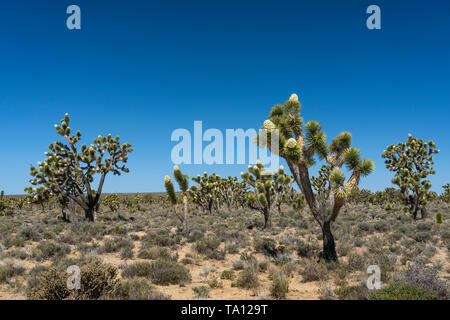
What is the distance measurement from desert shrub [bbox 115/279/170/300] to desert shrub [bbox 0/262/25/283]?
411cm

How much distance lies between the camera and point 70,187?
21.2 m

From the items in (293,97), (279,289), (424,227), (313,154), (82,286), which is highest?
(293,97)

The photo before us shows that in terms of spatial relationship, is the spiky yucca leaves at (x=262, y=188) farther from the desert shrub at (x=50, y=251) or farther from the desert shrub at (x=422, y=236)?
the desert shrub at (x=50, y=251)

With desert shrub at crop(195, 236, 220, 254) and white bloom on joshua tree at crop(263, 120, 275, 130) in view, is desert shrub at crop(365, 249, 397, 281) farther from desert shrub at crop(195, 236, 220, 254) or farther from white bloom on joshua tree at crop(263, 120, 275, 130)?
desert shrub at crop(195, 236, 220, 254)

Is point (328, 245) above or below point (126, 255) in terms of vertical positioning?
above

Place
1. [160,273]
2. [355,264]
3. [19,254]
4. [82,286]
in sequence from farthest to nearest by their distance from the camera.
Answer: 1. [19,254]
2. [355,264]
3. [160,273]
4. [82,286]

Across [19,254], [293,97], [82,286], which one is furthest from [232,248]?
[19,254]

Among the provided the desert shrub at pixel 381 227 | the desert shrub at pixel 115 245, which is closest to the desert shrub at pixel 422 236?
the desert shrub at pixel 381 227

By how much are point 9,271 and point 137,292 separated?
5.11 m

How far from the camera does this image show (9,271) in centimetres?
872

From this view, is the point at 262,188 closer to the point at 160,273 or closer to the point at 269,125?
the point at 269,125

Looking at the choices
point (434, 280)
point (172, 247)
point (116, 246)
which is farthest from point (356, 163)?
point (116, 246)
